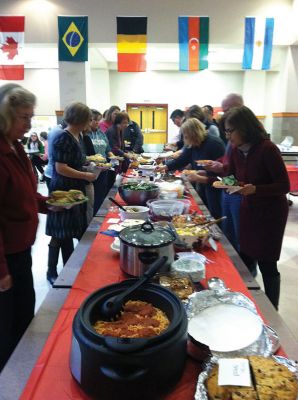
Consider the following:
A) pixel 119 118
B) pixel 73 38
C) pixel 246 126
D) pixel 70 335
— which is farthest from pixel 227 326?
pixel 73 38

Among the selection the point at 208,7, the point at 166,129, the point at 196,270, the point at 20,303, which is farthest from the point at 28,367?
the point at 166,129

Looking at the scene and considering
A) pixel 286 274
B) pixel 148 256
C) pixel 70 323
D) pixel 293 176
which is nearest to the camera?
pixel 70 323

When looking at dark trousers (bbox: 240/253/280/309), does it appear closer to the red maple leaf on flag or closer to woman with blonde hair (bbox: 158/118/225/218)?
woman with blonde hair (bbox: 158/118/225/218)

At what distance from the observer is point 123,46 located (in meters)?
6.08

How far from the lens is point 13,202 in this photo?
4.55 ft

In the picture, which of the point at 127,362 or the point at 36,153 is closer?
the point at 127,362

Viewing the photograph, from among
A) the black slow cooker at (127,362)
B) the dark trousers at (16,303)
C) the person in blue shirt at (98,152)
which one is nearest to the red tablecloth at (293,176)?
the person in blue shirt at (98,152)

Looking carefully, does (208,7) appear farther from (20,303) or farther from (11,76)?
(20,303)

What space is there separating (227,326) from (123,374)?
1.23ft

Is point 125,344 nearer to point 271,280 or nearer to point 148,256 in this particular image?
point 148,256

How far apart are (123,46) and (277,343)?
6115 mm

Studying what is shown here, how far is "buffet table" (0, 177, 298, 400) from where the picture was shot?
798mm

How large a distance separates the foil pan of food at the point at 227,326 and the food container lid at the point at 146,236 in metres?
0.25

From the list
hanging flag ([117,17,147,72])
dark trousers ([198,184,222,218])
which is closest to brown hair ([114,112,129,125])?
hanging flag ([117,17,147,72])
